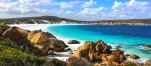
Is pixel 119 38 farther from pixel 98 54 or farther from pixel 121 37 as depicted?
pixel 98 54

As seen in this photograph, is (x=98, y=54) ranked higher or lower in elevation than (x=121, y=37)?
higher

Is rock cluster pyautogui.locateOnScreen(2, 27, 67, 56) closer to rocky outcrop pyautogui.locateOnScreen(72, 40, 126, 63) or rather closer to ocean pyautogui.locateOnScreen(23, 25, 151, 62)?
rocky outcrop pyautogui.locateOnScreen(72, 40, 126, 63)

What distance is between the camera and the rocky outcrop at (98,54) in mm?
29991

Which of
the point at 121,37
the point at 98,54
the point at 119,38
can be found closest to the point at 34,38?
the point at 98,54

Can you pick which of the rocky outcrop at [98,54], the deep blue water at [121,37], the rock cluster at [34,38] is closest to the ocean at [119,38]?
the deep blue water at [121,37]

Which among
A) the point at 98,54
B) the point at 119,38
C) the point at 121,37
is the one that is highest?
the point at 98,54

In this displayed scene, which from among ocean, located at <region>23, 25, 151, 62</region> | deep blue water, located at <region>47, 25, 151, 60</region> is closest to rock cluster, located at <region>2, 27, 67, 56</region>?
ocean, located at <region>23, 25, 151, 62</region>

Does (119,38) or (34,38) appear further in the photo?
(119,38)

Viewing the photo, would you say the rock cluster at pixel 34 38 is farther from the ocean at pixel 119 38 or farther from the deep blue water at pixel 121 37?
the deep blue water at pixel 121 37

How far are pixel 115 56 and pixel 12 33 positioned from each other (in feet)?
41.4

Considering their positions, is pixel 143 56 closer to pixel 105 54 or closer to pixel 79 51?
pixel 105 54

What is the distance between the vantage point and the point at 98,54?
31.5 metres

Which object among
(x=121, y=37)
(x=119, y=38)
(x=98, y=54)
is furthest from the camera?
(x=121, y=37)

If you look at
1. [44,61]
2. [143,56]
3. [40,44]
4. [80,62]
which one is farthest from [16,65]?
[143,56]
